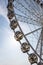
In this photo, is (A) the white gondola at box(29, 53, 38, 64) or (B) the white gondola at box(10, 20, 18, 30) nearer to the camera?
(A) the white gondola at box(29, 53, 38, 64)

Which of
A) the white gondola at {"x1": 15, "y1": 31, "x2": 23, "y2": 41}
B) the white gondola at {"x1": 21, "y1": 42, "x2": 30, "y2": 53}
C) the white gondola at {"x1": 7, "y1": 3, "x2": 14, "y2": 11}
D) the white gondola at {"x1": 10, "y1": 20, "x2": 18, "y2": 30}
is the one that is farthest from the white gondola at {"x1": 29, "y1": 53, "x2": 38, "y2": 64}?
the white gondola at {"x1": 7, "y1": 3, "x2": 14, "y2": 11}

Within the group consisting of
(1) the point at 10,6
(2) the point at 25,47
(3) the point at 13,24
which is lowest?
(2) the point at 25,47

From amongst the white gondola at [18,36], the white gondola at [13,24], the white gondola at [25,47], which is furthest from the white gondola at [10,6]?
the white gondola at [25,47]

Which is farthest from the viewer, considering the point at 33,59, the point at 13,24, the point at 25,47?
the point at 13,24

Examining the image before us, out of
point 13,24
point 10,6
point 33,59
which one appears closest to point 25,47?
point 33,59

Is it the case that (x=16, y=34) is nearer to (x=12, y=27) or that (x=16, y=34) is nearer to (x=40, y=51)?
(x=12, y=27)

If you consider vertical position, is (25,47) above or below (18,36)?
below

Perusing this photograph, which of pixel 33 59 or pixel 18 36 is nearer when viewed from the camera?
pixel 33 59

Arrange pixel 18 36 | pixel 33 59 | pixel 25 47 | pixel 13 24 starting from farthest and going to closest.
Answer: pixel 13 24
pixel 18 36
pixel 25 47
pixel 33 59

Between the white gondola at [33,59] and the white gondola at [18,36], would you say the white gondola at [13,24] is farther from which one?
the white gondola at [33,59]

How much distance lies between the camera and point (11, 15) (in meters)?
16.8

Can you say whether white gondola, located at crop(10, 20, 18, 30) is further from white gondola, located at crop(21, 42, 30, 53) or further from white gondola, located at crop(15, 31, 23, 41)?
white gondola, located at crop(21, 42, 30, 53)

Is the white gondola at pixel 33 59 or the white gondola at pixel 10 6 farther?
the white gondola at pixel 10 6

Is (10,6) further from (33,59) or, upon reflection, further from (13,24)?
(33,59)
